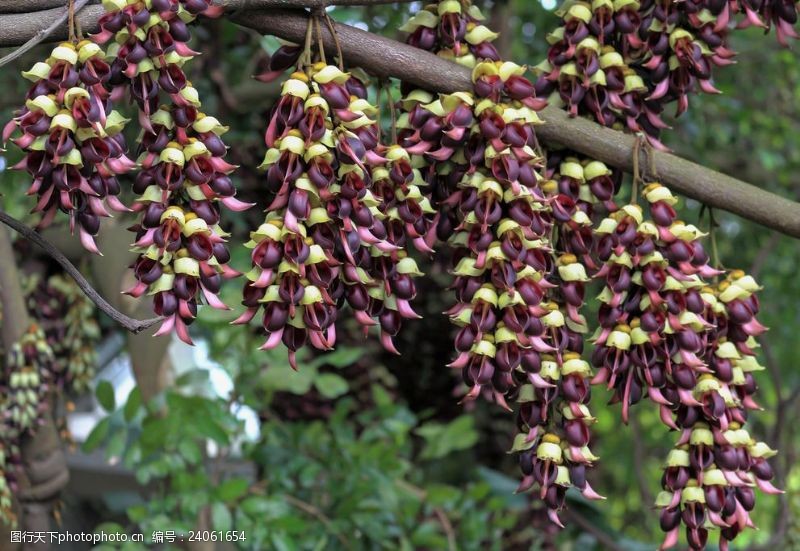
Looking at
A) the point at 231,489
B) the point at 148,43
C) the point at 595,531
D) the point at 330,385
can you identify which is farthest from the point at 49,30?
the point at 595,531

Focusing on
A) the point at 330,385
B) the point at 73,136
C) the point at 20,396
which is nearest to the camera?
the point at 73,136

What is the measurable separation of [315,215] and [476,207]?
0.69ft

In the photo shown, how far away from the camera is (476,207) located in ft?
3.91

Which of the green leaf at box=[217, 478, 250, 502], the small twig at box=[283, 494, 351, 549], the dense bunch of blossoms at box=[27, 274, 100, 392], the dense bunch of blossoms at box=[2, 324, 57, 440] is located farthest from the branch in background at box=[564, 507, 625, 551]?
the dense bunch of blossoms at box=[2, 324, 57, 440]

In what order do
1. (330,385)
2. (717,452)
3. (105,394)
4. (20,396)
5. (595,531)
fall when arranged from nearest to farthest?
(717,452)
(20,396)
(105,394)
(330,385)
(595,531)

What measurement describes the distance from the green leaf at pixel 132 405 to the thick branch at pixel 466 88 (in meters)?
1.24

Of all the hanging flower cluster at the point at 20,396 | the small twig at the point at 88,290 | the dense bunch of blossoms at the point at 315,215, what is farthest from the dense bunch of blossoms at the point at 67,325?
the dense bunch of blossoms at the point at 315,215

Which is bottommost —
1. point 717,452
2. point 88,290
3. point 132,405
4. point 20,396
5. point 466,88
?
point 132,405

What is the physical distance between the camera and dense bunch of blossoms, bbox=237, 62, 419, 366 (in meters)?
1.07

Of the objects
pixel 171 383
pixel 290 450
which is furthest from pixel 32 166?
pixel 290 450

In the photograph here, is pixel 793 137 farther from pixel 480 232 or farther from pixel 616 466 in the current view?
pixel 480 232

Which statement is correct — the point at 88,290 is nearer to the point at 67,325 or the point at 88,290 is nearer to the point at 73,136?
the point at 73,136

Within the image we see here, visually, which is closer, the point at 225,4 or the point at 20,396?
the point at 225,4

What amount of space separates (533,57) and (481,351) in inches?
121
